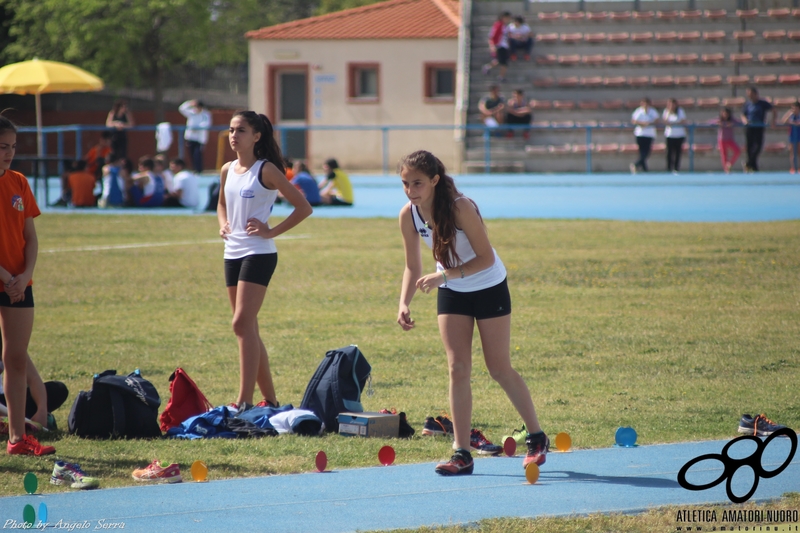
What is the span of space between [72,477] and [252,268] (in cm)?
183

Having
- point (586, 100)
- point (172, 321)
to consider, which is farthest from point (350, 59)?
point (172, 321)

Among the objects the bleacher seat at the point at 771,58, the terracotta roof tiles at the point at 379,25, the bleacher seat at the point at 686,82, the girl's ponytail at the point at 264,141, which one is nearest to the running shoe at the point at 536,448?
the girl's ponytail at the point at 264,141

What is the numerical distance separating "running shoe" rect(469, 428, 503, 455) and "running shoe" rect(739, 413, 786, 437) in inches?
58.7

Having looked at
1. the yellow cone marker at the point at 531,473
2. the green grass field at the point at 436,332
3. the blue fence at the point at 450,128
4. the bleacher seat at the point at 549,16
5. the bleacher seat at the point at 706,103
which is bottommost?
the green grass field at the point at 436,332

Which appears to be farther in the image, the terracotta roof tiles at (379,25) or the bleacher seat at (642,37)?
the terracotta roof tiles at (379,25)

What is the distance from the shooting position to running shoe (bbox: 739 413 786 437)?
232 inches

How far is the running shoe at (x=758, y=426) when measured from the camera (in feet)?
19.3

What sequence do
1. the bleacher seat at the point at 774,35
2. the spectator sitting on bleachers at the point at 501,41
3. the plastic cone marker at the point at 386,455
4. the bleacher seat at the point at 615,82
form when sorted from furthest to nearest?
the spectator sitting on bleachers at the point at 501,41
the bleacher seat at the point at 774,35
the bleacher seat at the point at 615,82
the plastic cone marker at the point at 386,455

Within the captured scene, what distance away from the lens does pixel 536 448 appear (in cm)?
541

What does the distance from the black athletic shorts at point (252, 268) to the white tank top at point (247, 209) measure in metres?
0.03

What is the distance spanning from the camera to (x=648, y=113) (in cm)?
2775

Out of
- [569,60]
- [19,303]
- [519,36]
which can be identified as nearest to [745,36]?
[569,60]

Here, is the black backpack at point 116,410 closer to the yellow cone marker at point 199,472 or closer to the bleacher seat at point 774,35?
the yellow cone marker at point 199,472

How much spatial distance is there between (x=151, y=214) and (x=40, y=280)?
866cm
